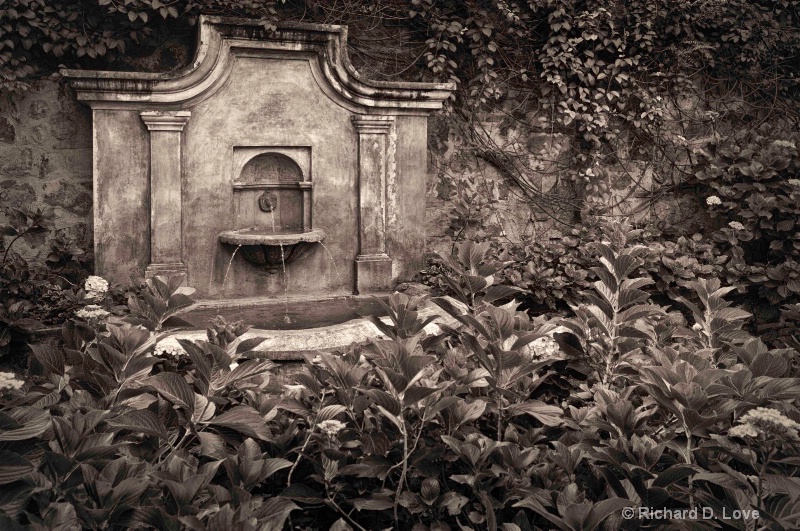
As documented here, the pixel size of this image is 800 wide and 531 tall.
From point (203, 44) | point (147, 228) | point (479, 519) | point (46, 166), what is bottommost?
point (479, 519)

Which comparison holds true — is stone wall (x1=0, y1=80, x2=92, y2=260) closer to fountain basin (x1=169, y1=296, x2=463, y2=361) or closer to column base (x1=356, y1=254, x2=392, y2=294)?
fountain basin (x1=169, y1=296, x2=463, y2=361)

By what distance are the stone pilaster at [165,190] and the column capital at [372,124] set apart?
3.87 feet

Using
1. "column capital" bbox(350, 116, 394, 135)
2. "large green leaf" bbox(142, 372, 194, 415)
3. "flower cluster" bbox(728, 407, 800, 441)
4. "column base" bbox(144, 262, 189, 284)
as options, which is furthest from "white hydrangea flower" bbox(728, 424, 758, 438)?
"column capital" bbox(350, 116, 394, 135)

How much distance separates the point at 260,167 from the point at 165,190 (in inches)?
28.8

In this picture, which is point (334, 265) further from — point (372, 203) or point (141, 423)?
point (141, 423)

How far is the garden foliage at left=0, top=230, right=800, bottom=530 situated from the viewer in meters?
1.28

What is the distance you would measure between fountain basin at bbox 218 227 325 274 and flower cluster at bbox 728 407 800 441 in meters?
3.94

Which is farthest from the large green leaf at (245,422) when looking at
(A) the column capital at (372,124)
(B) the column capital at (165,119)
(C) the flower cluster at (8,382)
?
(A) the column capital at (372,124)

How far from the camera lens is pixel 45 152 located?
538cm

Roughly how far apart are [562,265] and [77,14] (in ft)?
12.5

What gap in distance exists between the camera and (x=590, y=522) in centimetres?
128

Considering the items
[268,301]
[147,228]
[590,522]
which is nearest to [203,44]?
[147,228]

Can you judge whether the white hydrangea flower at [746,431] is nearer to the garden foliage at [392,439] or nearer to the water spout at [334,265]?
the garden foliage at [392,439]

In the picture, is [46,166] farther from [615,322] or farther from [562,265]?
[615,322]
